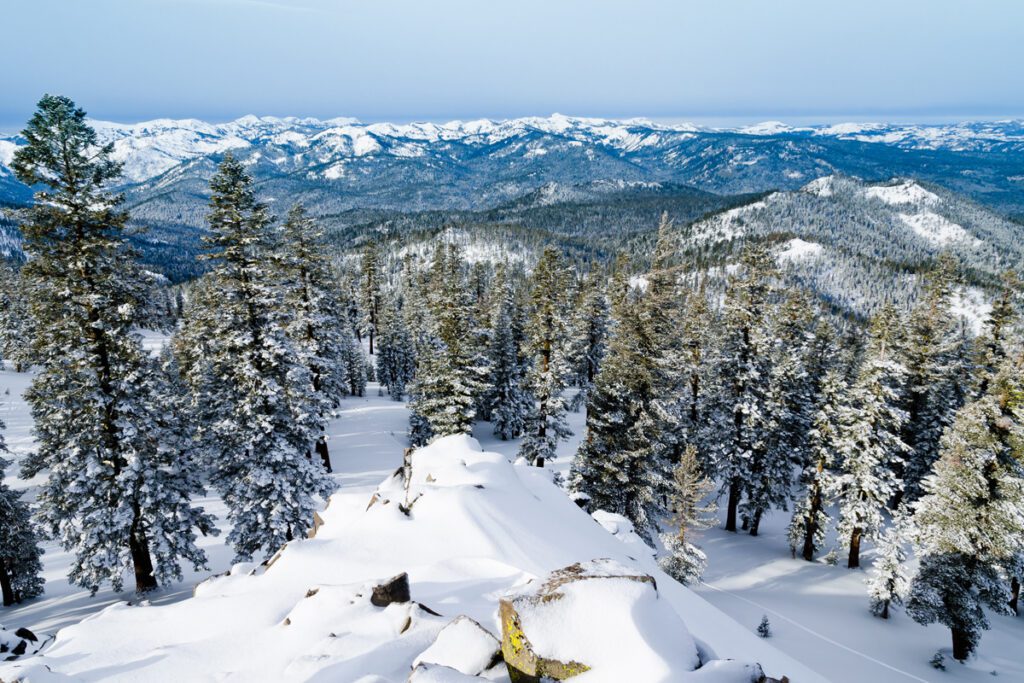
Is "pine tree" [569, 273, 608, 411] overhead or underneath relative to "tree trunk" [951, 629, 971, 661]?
overhead

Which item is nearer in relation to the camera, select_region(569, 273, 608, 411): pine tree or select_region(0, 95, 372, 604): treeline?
select_region(0, 95, 372, 604): treeline

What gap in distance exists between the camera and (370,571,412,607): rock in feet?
25.5

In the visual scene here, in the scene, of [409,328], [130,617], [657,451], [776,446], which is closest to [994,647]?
[776,446]

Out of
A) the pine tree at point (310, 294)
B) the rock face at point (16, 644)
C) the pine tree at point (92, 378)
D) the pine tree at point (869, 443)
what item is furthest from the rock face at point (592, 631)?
the pine tree at point (310, 294)

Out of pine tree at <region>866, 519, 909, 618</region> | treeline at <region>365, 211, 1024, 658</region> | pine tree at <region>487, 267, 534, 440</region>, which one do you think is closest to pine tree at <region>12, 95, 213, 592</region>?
treeline at <region>365, 211, 1024, 658</region>

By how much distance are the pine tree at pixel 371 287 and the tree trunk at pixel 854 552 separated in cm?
4900

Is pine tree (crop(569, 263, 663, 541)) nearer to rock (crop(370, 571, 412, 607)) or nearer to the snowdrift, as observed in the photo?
the snowdrift

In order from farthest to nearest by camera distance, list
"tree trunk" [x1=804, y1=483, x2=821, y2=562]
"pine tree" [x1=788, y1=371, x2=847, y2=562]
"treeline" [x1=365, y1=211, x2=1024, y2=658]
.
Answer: "tree trunk" [x1=804, y1=483, x2=821, y2=562] → "pine tree" [x1=788, y1=371, x2=847, y2=562] → "treeline" [x1=365, y1=211, x2=1024, y2=658]

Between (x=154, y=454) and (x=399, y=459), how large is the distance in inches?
671

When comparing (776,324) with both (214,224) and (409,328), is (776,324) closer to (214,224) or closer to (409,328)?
(214,224)

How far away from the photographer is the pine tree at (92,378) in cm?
1331

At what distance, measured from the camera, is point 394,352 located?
5597cm

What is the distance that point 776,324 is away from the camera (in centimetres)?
3059

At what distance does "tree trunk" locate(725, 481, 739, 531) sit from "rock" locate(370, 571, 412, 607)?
2465cm
